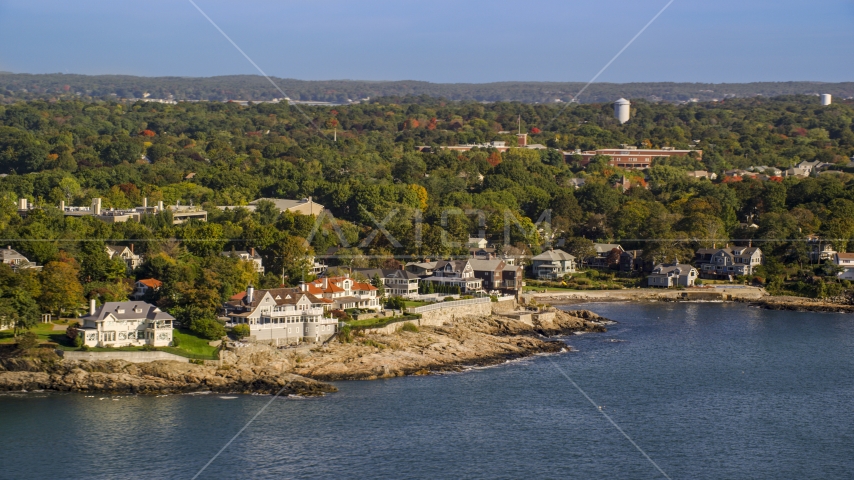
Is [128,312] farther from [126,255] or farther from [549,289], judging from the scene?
[549,289]

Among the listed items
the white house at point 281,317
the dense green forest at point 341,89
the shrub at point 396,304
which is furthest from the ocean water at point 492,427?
the dense green forest at point 341,89

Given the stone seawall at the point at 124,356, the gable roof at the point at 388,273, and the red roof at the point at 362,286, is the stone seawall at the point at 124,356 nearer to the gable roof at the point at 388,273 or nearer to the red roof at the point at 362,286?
the red roof at the point at 362,286

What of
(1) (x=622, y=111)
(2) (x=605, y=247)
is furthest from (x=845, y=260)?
(1) (x=622, y=111)

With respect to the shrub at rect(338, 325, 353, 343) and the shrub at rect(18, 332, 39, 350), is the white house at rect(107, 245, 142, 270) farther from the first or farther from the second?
the shrub at rect(338, 325, 353, 343)

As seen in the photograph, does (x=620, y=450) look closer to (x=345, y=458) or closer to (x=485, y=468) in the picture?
(x=485, y=468)

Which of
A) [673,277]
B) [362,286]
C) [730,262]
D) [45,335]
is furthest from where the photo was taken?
[730,262]

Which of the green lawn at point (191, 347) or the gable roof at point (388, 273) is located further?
the gable roof at point (388, 273)
